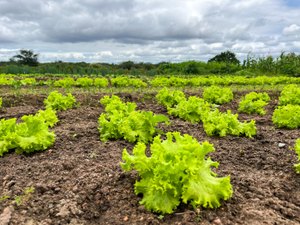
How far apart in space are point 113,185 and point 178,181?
0.88m

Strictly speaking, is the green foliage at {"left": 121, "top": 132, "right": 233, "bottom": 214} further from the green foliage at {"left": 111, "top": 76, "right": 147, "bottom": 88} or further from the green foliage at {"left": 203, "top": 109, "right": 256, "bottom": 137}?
the green foliage at {"left": 111, "top": 76, "right": 147, "bottom": 88}

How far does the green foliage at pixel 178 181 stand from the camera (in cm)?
354

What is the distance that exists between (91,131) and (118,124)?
83 centimetres

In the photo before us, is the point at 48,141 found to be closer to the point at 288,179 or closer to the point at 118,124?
the point at 118,124

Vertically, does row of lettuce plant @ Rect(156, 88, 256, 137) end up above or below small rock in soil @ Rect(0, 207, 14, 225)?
above

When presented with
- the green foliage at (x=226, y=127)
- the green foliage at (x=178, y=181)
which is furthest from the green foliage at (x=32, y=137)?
the green foliage at (x=226, y=127)

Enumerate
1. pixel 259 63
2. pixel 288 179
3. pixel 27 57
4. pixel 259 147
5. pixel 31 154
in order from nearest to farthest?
pixel 288 179
pixel 31 154
pixel 259 147
pixel 259 63
pixel 27 57

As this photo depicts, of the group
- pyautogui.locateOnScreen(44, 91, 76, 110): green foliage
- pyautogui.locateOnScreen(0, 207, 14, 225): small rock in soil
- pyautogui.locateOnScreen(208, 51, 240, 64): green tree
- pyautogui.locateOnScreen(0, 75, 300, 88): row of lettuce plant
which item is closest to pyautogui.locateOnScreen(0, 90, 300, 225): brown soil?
pyautogui.locateOnScreen(0, 207, 14, 225): small rock in soil

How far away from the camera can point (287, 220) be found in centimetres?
351

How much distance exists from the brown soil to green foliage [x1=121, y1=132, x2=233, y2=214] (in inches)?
4.0

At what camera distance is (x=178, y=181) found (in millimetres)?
3582

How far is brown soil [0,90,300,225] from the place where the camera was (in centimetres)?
359

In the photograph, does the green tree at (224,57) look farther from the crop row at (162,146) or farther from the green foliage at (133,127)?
the green foliage at (133,127)

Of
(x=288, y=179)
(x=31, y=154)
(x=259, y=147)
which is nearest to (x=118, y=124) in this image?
(x=31, y=154)
